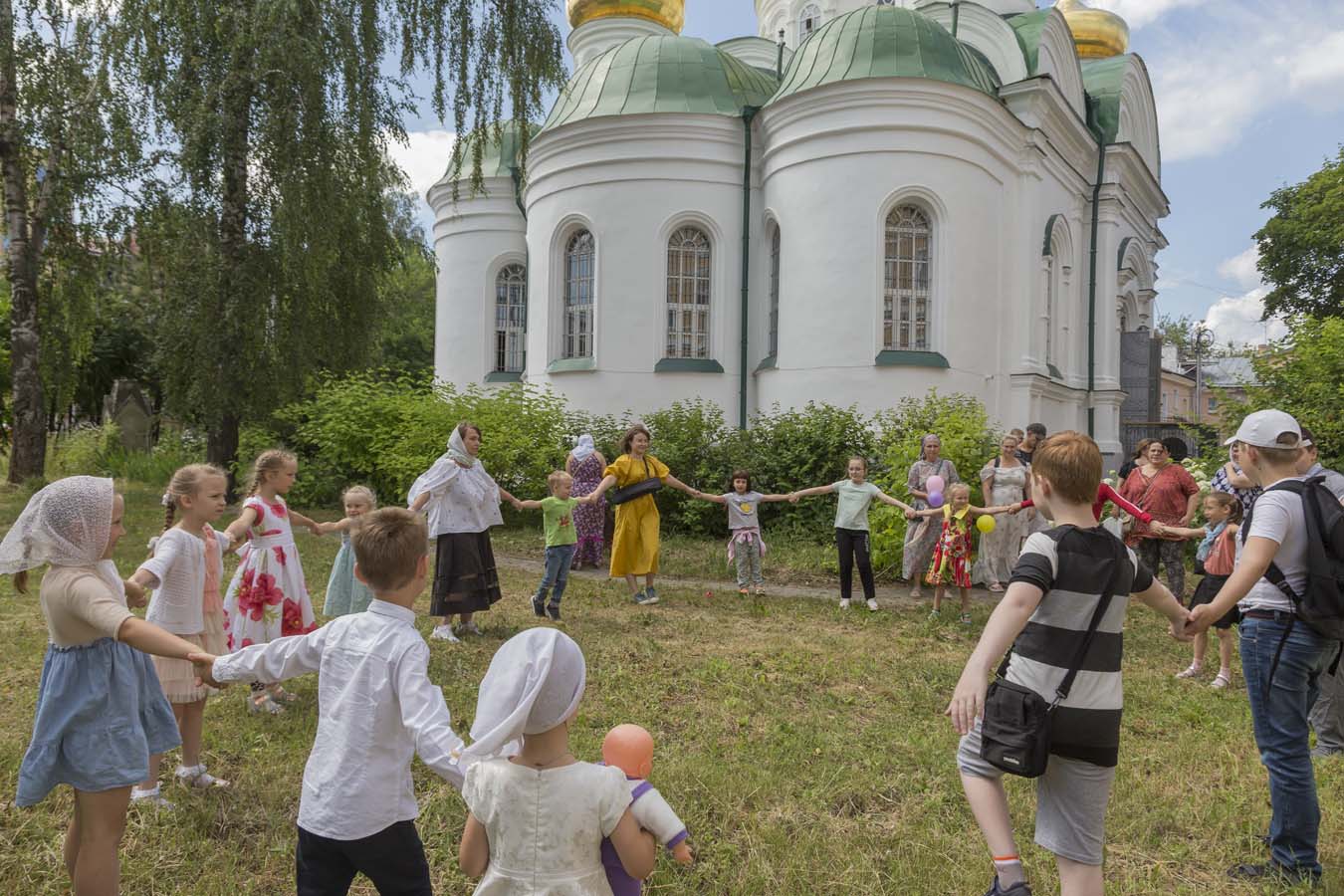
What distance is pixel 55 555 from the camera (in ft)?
9.46

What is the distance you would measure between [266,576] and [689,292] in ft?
46.2

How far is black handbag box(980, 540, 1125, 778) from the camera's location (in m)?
2.71

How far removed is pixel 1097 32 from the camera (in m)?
26.8

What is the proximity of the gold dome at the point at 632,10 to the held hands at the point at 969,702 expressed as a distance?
2393 cm

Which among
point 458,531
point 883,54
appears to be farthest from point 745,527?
point 883,54

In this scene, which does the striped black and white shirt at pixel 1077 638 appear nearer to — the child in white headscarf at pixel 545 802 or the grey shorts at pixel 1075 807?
the grey shorts at pixel 1075 807

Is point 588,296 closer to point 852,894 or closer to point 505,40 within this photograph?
point 505,40

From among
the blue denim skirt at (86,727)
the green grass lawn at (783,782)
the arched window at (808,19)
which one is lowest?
the green grass lawn at (783,782)

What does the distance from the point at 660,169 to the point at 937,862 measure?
1610 centimetres

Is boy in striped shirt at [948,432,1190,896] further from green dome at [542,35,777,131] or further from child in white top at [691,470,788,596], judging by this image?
green dome at [542,35,777,131]

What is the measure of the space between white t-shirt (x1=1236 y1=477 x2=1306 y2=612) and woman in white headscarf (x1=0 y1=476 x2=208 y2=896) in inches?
153

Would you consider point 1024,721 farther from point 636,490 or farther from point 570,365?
point 570,365

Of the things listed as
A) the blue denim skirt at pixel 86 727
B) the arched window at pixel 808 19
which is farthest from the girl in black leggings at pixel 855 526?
the arched window at pixel 808 19

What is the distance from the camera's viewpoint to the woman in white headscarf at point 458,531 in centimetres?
704
